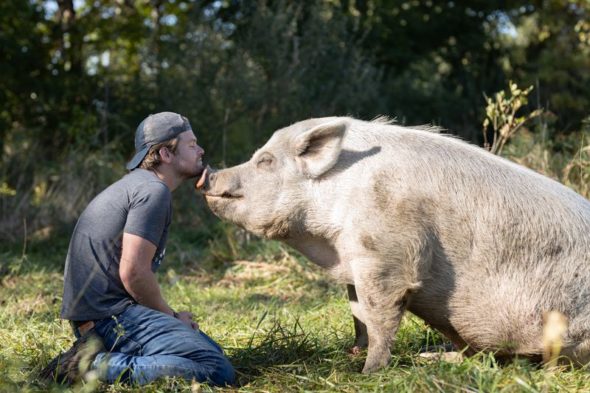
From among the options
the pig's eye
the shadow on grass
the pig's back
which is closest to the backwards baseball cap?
the pig's eye

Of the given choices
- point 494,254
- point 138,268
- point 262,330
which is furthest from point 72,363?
point 494,254

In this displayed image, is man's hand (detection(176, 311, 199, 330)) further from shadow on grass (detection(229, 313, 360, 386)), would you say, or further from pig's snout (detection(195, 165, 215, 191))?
pig's snout (detection(195, 165, 215, 191))

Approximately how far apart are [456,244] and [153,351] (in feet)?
5.09

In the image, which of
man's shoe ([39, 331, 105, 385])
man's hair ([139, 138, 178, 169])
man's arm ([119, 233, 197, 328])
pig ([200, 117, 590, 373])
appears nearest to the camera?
man's shoe ([39, 331, 105, 385])

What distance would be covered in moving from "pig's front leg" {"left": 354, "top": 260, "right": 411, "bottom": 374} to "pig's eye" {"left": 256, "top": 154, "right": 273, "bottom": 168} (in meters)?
0.83

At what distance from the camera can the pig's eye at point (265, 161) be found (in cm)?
434

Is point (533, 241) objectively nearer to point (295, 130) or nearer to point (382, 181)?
point (382, 181)

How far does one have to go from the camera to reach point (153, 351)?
3.76 metres

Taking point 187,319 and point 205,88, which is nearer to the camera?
point 187,319

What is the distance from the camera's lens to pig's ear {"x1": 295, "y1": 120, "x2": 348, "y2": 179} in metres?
4.09

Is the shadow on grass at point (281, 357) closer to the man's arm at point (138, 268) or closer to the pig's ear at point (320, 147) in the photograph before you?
the man's arm at point (138, 268)

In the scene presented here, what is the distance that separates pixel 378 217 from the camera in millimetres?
3863

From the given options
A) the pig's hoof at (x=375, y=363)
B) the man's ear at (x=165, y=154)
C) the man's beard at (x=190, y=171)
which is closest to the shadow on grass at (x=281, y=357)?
the pig's hoof at (x=375, y=363)

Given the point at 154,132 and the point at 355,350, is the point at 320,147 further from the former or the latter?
the point at 355,350
